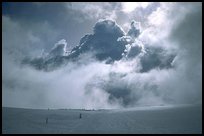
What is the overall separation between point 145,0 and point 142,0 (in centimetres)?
40

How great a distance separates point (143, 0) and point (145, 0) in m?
0.26

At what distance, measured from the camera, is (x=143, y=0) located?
87.8 ft

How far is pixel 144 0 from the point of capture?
26.8 meters

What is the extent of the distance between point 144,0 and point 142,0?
303 millimetres

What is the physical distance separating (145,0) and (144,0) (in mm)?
114

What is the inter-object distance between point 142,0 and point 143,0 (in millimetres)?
151

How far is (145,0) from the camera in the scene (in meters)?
26.8

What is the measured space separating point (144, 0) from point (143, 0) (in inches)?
6.0

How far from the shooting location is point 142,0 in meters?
26.7
